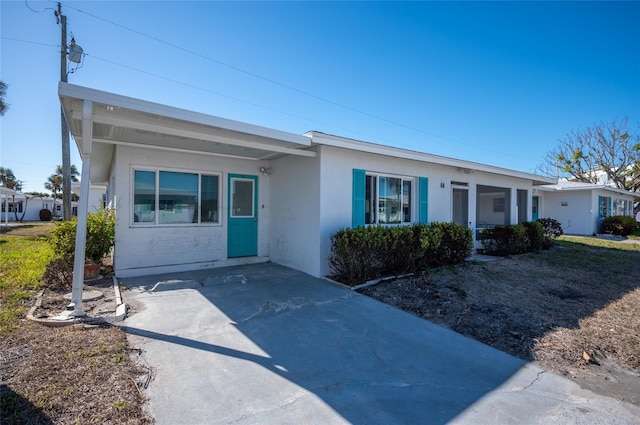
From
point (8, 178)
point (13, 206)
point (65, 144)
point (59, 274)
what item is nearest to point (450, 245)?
point (59, 274)

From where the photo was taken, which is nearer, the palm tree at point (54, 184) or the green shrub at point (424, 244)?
the green shrub at point (424, 244)

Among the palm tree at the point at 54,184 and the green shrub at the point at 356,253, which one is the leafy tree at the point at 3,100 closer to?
the green shrub at the point at 356,253

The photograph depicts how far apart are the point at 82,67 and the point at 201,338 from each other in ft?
40.0

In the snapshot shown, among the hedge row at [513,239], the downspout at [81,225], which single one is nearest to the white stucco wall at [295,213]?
the downspout at [81,225]

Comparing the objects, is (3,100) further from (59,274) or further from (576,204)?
(576,204)

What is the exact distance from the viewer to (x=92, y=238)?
618 centimetres

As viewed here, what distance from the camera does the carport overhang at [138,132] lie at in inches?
157

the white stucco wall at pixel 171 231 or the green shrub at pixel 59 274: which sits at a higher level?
the white stucco wall at pixel 171 231

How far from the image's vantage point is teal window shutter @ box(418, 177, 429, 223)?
8.55 meters

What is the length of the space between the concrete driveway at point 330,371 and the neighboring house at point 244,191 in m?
2.28

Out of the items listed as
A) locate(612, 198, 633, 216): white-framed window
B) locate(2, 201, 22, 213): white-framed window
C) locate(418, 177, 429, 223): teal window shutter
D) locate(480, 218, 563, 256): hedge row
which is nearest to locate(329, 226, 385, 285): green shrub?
locate(418, 177, 429, 223): teal window shutter

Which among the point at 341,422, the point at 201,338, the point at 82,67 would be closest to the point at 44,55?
the point at 82,67

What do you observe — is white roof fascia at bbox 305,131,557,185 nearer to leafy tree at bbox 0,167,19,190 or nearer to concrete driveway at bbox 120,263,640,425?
concrete driveway at bbox 120,263,640,425

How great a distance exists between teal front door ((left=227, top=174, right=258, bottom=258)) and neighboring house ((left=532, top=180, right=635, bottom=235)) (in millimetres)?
15992
